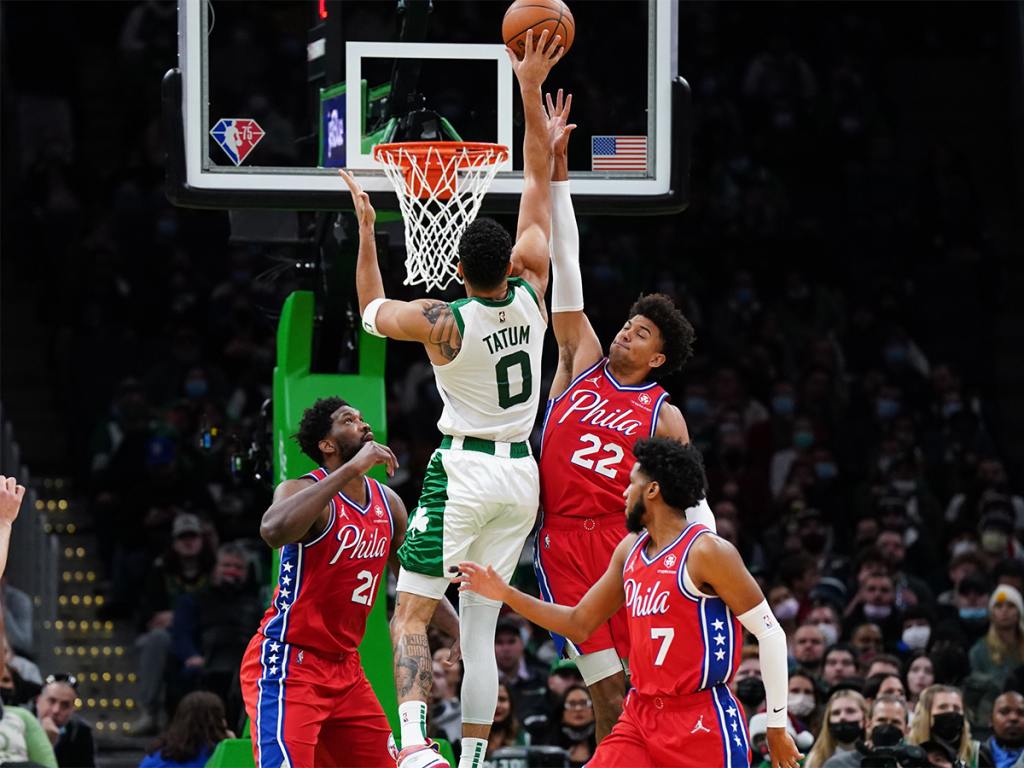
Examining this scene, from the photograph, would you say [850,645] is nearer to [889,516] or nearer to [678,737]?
[889,516]

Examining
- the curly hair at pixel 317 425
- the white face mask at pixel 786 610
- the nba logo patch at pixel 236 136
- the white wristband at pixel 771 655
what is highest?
the nba logo patch at pixel 236 136

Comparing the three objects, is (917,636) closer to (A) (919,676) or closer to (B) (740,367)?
(A) (919,676)

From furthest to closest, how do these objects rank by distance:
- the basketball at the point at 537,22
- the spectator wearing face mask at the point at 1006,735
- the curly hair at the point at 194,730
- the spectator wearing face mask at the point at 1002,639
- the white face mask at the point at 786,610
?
the white face mask at the point at 786,610 < the spectator wearing face mask at the point at 1002,639 < the spectator wearing face mask at the point at 1006,735 < the curly hair at the point at 194,730 < the basketball at the point at 537,22

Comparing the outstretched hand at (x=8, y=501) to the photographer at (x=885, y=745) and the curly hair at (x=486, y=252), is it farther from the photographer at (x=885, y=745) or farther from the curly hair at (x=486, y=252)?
the photographer at (x=885, y=745)

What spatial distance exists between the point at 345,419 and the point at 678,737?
87.1 inches

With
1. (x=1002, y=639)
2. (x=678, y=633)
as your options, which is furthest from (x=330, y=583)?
(x=1002, y=639)

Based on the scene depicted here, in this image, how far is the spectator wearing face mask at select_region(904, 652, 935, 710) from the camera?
11.9 metres

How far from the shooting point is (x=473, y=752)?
8.23m

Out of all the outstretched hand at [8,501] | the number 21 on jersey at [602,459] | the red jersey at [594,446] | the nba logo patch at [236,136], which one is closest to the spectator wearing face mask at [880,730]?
the red jersey at [594,446]

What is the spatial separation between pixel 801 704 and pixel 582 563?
340 centimetres

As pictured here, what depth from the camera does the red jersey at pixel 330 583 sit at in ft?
27.8

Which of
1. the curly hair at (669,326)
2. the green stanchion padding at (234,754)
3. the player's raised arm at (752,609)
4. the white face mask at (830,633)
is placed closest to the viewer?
the player's raised arm at (752,609)

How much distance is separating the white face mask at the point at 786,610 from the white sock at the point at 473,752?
5.45 metres

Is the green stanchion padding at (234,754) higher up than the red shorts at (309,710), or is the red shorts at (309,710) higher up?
the red shorts at (309,710)
